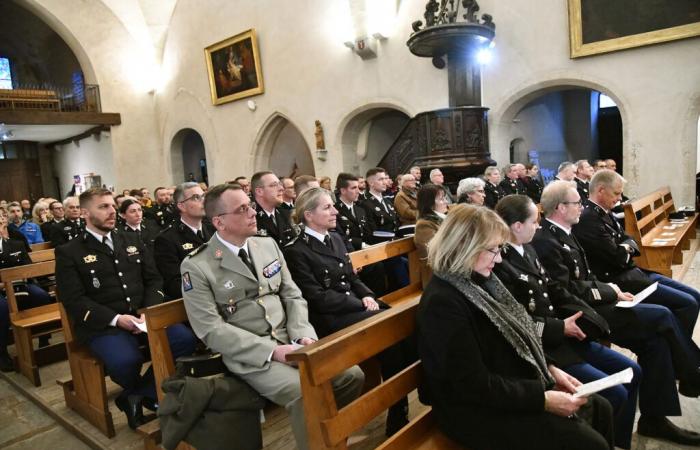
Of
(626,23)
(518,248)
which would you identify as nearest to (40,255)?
(518,248)

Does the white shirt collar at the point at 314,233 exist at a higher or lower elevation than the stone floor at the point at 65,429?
higher

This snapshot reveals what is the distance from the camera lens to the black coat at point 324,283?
265 centimetres

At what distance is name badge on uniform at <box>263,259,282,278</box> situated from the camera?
2.34 meters

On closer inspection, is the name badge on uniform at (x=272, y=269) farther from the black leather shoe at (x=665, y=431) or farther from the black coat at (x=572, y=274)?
the black leather shoe at (x=665, y=431)

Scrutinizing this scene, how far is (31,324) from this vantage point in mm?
3512

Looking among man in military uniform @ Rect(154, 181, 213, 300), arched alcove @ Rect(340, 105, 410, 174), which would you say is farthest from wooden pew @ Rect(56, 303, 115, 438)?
arched alcove @ Rect(340, 105, 410, 174)

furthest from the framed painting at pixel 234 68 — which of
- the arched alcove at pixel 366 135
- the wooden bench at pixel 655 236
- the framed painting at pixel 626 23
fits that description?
the wooden bench at pixel 655 236

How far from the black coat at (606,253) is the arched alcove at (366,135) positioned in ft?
24.1

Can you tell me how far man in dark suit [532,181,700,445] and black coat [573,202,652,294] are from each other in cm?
35

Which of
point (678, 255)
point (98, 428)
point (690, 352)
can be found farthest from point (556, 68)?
point (98, 428)

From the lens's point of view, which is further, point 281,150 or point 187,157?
point 187,157

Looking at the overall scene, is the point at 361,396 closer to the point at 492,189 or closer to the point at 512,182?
the point at 492,189

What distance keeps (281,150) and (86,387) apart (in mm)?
11875

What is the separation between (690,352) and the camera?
251cm
